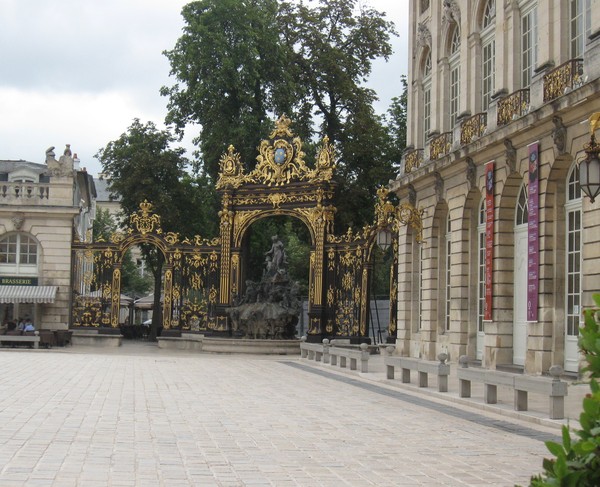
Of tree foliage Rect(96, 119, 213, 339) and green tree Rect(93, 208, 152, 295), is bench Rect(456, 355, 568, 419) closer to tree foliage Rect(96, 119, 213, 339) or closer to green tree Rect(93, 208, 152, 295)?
tree foliage Rect(96, 119, 213, 339)

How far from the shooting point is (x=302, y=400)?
16141 mm

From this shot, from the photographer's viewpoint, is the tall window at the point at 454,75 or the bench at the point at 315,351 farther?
the tall window at the point at 454,75

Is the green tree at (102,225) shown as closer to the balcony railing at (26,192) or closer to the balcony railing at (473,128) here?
the balcony railing at (26,192)

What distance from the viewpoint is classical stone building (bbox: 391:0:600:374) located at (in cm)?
1944

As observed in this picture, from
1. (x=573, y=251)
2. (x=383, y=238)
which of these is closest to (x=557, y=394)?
(x=573, y=251)

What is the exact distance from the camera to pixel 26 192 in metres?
37.2

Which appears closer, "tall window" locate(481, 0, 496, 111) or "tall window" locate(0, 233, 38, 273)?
"tall window" locate(481, 0, 496, 111)

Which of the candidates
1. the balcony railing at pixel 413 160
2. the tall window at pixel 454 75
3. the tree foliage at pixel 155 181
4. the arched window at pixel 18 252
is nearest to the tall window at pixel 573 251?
the tall window at pixel 454 75

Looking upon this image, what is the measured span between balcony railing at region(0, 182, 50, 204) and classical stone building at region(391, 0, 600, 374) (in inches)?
543

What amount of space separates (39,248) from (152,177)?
29.4ft

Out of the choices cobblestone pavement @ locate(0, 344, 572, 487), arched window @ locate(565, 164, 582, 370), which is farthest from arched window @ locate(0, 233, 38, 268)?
arched window @ locate(565, 164, 582, 370)

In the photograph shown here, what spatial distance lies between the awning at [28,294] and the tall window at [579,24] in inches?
863

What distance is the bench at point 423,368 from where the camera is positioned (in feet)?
57.1

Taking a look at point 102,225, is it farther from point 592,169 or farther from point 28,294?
point 592,169
